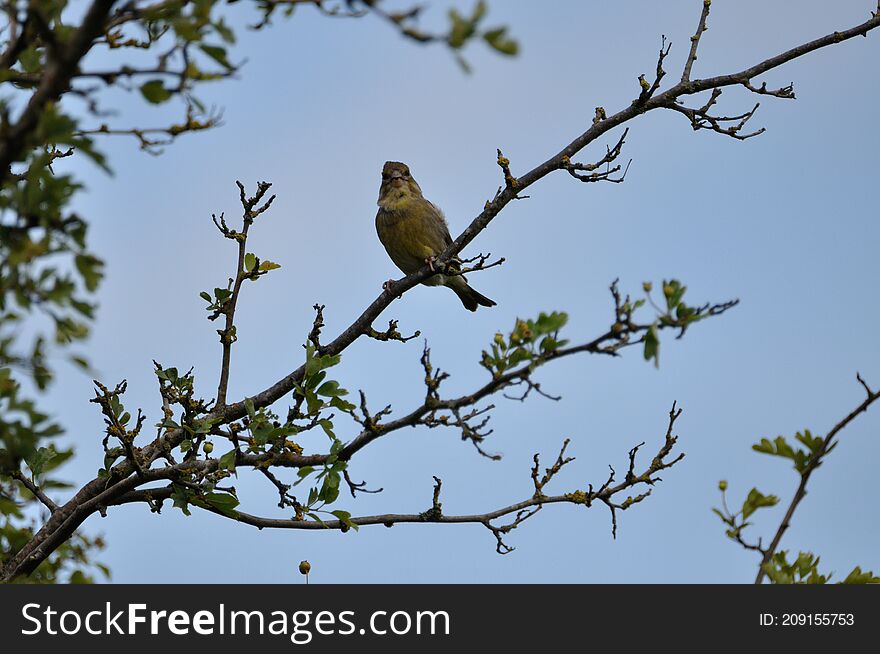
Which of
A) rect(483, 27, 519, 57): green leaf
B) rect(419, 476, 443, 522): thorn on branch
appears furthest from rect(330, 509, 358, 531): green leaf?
Answer: rect(483, 27, 519, 57): green leaf

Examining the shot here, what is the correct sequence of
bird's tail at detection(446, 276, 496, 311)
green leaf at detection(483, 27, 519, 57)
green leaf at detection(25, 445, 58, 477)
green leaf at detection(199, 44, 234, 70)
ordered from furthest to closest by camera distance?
bird's tail at detection(446, 276, 496, 311) < green leaf at detection(25, 445, 58, 477) < green leaf at detection(199, 44, 234, 70) < green leaf at detection(483, 27, 519, 57)

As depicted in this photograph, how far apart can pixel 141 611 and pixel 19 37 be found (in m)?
3.22

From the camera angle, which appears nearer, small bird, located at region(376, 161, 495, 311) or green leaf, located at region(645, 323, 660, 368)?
green leaf, located at region(645, 323, 660, 368)

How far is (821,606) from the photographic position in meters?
4.55

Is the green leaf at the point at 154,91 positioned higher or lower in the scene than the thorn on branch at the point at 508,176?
lower

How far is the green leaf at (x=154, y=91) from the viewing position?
11.7 feet

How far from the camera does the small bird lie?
9.96 meters

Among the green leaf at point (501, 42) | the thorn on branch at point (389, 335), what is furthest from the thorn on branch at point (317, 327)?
the green leaf at point (501, 42)

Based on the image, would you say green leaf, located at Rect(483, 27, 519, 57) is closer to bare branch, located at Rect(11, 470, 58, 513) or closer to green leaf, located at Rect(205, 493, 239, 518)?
green leaf, located at Rect(205, 493, 239, 518)

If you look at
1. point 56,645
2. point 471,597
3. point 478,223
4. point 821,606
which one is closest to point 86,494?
point 56,645

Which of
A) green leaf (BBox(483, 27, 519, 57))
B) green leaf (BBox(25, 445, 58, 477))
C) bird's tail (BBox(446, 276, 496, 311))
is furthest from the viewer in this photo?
bird's tail (BBox(446, 276, 496, 311))

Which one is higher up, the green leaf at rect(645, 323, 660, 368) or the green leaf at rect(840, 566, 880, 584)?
the green leaf at rect(645, 323, 660, 368)

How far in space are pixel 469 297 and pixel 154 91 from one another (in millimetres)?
7181

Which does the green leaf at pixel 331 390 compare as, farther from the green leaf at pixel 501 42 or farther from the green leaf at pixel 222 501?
the green leaf at pixel 501 42
